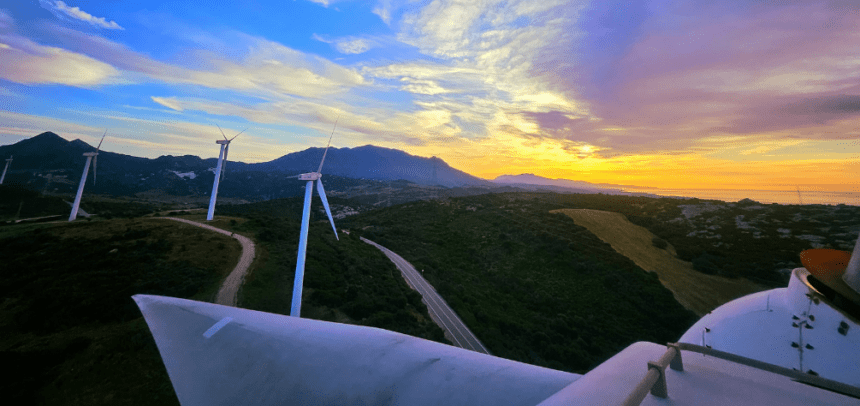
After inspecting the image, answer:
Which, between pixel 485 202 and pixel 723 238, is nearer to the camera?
pixel 723 238

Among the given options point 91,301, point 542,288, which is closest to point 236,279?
point 91,301

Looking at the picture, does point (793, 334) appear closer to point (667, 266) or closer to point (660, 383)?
point (660, 383)

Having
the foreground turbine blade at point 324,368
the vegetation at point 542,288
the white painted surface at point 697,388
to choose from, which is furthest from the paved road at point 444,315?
the white painted surface at point 697,388

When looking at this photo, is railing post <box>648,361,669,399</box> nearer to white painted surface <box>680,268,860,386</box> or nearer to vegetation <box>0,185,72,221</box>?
white painted surface <box>680,268,860,386</box>

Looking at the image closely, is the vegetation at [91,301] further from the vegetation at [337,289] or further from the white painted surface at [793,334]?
the white painted surface at [793,334]

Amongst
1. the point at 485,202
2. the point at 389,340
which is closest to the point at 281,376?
the point at 389,340

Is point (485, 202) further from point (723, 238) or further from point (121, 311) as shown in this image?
point (121, 311)
